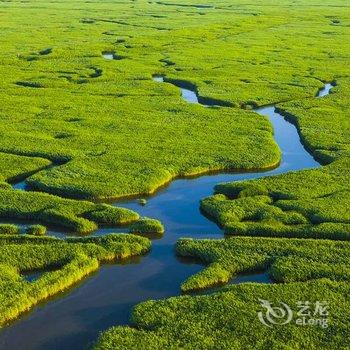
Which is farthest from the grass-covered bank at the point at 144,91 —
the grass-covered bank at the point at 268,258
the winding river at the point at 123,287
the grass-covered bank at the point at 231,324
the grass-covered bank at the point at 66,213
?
the grass-covered bank at the point at 231,324

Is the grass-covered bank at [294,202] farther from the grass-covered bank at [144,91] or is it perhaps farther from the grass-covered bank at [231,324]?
the grass-covered bank at [231,324]

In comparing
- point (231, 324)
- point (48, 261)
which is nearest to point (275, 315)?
point (231, 324)

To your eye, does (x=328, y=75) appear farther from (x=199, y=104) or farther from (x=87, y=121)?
(x=87, y=121)

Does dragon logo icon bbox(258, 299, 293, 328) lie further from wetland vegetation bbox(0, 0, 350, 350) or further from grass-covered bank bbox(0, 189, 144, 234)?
grass-covered bank bbox(0, 189, 144, 234)

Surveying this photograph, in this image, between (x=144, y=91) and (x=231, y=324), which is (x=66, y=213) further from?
(x=144, y=91)

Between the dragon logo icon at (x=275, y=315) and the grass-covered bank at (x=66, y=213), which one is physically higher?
the dragon logo icon at (x=275, y=315)

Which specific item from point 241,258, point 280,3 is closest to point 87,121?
point 241,258
